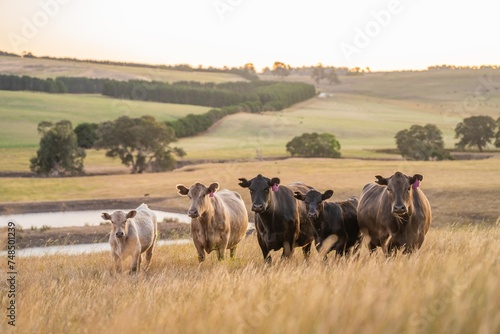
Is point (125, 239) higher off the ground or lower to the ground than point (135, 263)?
higher

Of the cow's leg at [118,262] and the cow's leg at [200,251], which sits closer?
the cow's leg at [118,262]

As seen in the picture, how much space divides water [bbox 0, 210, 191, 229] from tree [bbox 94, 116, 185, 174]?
32715 millimetres

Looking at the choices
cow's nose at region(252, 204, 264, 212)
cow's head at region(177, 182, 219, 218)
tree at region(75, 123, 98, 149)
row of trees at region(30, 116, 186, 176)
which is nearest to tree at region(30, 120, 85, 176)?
row of trees at region(30, 116, 186, 176)

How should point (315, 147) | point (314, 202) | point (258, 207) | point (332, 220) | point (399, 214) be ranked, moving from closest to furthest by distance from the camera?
point (399, 214) < point (258, 207) < point (314, 202) < point (332, 220) < point (315, 147)

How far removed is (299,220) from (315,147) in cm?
7202

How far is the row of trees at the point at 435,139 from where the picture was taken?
281ft

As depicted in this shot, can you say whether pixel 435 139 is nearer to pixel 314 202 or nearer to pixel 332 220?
pixel 332 220

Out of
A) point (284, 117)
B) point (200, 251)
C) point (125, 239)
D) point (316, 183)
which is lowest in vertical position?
point (316, 183)

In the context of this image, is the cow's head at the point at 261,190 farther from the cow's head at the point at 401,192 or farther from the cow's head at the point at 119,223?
the cow's head at the point at 119,223

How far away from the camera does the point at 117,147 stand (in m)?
79.3

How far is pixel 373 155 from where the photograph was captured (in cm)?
8994

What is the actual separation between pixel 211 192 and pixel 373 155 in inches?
2980

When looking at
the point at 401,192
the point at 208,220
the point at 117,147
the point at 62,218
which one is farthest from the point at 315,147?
the point at 401,192

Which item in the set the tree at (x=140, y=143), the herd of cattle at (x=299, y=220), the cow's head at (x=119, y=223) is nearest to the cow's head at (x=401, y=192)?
the herd of cattle at (x=299, y=220)
